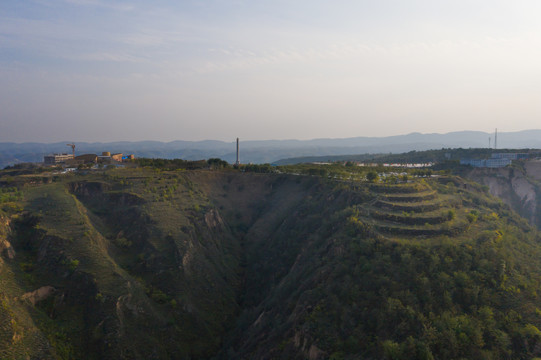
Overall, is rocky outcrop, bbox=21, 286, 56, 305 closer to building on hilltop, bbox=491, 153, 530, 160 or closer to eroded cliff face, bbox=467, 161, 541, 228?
eroded cliff face, bbox=467, 161, 541, 228

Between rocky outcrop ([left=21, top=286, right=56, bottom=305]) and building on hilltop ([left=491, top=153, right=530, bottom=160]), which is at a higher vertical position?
building on hilltop ([left=491, top=153, right=530, bottom=160])

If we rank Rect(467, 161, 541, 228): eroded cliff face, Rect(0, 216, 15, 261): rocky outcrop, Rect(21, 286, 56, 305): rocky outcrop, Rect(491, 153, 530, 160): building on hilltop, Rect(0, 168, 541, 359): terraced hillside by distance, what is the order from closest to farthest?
1. Rect(0, 168, 541, 359): terraced hillside
2. Rect(21, 286, 56, 305): rocky outcrop
3. Rect(0, 216, 15, 261): rocky outcrop
4. Rect(467, 161, 541, 228): eroded cliff face
5. Rect(491, 153, 530, 160): building on hilltop

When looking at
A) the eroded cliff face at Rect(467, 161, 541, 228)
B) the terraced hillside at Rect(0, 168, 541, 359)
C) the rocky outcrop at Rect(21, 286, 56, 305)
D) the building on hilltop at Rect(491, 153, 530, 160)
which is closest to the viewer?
the terraced hillside at Rect(0, 168, 541, 359)

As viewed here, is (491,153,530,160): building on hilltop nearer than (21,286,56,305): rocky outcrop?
No

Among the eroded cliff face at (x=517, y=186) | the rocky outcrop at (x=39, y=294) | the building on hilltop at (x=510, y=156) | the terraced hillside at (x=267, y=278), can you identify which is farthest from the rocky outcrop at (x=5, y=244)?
the building on hilltop at (x=510, y=156)

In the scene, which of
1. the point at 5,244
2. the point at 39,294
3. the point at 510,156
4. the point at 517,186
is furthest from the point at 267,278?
the point at 510,156

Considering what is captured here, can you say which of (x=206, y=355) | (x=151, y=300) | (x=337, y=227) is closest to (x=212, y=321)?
(x=206, y=355)

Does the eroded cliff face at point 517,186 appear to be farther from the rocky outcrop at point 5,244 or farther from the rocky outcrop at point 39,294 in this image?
the rocky outcrop at point 5,244

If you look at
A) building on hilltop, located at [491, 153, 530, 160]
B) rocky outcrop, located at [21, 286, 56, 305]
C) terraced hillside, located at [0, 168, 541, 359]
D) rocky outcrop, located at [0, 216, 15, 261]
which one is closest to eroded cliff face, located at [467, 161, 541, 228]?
building on hilltop, located at [491, 153, 530, 160]

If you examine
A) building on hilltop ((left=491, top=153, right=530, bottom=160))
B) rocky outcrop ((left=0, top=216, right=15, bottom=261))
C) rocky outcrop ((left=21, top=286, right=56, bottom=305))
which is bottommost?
rocky outcrop ((left=21, top=286, right=56, bottom=305))
